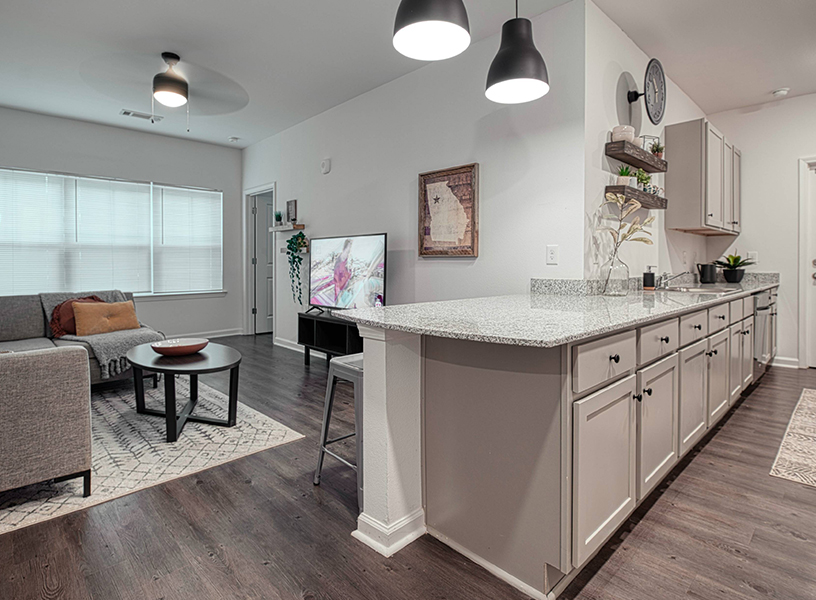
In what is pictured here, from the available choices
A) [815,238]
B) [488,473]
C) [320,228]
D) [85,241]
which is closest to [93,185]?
[85,241]

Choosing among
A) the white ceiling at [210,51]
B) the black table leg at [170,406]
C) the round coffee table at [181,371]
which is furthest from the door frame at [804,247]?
the black table leg at [170,406]

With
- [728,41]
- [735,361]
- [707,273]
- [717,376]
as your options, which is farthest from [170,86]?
[707,273]

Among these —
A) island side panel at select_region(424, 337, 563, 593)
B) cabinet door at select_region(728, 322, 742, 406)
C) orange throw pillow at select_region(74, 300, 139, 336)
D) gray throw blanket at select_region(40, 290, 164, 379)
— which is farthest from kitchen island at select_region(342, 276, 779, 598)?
orange throw pillow at select_region(74, 300, 139, 336)

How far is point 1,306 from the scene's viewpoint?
392cm

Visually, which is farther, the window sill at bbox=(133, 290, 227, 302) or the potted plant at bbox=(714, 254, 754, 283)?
the window sill at bbox=(133, 290, 227, 302)

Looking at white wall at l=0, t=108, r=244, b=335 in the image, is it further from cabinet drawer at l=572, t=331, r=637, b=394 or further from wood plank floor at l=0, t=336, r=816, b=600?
cabinet drawer at l=572, t=331, r=637, b=394

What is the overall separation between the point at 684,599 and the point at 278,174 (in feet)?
18.3

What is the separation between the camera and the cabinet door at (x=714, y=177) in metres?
3.76

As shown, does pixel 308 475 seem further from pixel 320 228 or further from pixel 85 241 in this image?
pixel 85 241

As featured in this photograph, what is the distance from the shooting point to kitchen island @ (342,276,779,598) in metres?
1.43

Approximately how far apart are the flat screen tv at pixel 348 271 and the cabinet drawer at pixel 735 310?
245 cm

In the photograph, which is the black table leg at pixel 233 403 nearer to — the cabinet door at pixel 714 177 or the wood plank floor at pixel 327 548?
the wood plank floor at pixel 327 548

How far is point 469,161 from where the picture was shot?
3.41 meters

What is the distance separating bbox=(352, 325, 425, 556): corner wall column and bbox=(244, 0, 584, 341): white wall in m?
1.53
